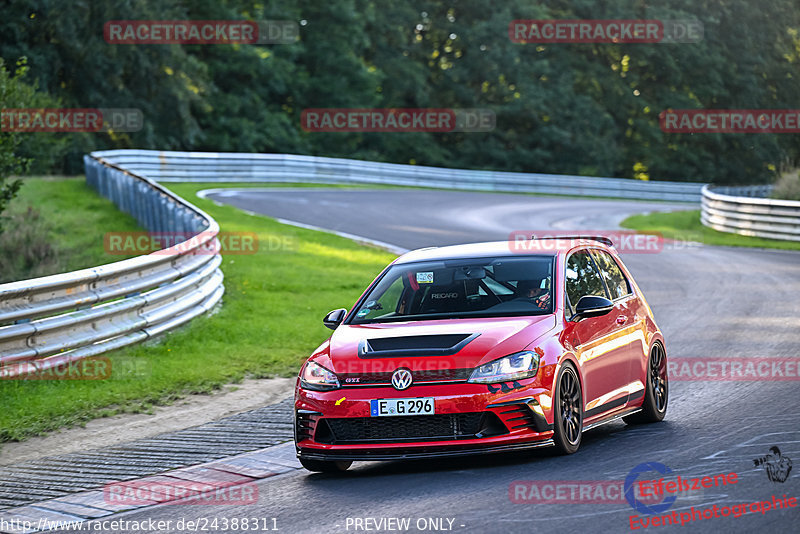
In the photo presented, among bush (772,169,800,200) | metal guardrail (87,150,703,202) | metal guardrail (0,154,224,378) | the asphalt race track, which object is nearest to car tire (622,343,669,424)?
the asphalt race track

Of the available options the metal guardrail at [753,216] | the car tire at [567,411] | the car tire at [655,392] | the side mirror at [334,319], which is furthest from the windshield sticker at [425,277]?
the metal guardrail at [753,216]

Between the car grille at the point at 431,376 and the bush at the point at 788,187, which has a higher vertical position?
the car grille at the point at 431,376

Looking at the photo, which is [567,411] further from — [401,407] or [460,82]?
[460,82]

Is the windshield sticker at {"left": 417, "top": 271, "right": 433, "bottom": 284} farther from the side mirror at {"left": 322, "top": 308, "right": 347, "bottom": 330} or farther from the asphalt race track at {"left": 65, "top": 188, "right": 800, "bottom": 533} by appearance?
the asphalt race track at {"left": 65, "top": 188, "right": 800, "bottom": 533}

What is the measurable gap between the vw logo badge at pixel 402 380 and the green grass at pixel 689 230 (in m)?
21.0

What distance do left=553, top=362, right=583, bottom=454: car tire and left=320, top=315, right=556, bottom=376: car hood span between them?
348 millimetres

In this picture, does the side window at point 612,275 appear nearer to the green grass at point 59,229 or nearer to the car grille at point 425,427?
the car grille at point 425,427

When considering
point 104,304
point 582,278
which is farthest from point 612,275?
point 104,304

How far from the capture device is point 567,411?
26.7 feet

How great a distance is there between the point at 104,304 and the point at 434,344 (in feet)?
18.4

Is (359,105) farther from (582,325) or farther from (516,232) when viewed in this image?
(582,325)

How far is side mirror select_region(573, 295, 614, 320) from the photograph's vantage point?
336 inches

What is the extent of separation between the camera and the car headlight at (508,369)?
7.73m

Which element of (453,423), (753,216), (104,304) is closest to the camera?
(453,423)
